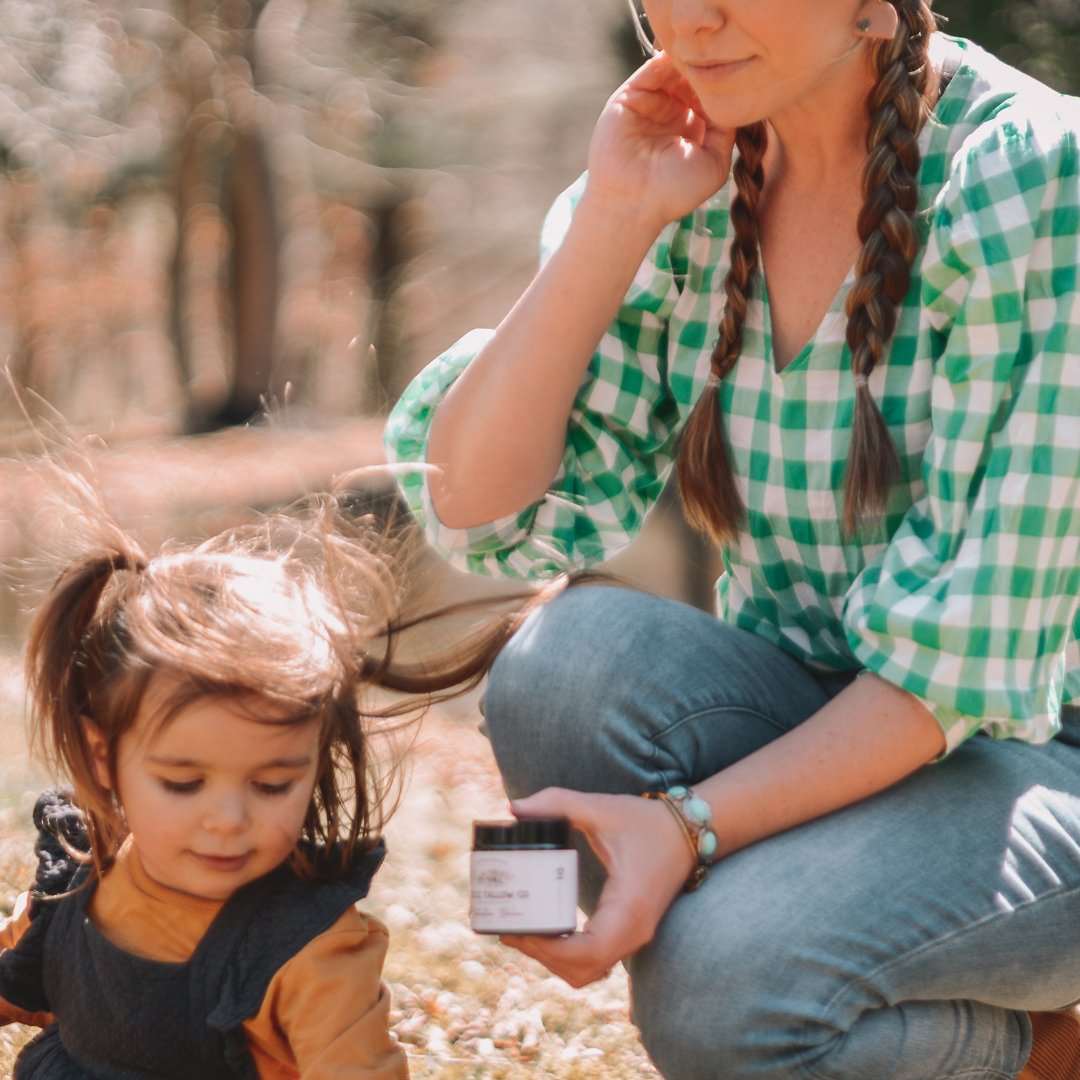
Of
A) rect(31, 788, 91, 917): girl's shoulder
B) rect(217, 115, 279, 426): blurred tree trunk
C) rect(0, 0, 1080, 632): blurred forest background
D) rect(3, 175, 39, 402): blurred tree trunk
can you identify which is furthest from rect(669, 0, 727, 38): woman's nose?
rect(217, 115, 279, 426): blurred tree trunk

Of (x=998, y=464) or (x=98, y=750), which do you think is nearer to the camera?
(x=998, y=464)

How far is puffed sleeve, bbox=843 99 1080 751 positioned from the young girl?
60 centimetres

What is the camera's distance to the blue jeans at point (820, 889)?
1847mm

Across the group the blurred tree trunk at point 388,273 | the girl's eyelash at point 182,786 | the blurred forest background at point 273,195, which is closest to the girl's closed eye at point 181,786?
the girl's eyelash at point 182,786

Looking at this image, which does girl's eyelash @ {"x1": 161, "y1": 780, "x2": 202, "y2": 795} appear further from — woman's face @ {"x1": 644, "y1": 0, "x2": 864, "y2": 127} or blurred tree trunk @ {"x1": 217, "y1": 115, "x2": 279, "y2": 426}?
blurred tree trunk @ {"x1": 217, "y1": 115, "x2": 279, "y2": 426}

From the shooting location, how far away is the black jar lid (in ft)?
5.98

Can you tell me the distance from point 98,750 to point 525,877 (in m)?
0.56

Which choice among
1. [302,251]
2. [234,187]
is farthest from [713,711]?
[302,251]

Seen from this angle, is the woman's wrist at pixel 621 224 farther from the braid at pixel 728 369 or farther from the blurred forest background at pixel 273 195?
the blurred forest background at pixel 273 195

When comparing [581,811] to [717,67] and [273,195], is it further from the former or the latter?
[273,195]

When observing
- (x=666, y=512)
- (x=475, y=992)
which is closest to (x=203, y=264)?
(x=666, y=512)

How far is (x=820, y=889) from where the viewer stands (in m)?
1.87

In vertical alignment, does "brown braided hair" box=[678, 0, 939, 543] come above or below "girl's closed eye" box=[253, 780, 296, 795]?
above

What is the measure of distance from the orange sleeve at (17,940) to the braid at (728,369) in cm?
94
